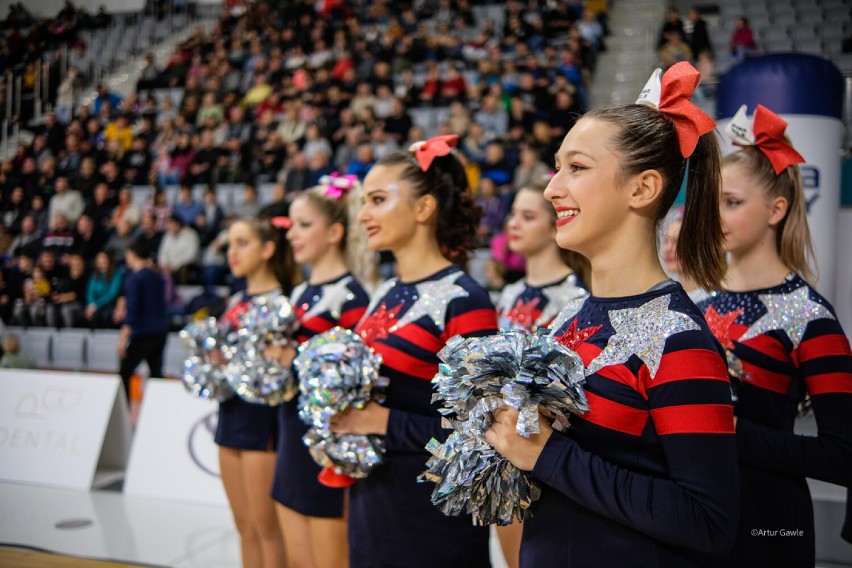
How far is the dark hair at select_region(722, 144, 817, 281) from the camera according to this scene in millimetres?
1715

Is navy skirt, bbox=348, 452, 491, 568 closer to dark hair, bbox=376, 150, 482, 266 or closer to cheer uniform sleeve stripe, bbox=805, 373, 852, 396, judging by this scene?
dark hair, bbox=376, 150, 482, 266

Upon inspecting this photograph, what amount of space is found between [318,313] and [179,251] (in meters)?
6.28

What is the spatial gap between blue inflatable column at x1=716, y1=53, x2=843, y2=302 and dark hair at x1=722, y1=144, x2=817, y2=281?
1.47m

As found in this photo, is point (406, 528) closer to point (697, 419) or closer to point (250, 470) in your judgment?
point (697, 419)

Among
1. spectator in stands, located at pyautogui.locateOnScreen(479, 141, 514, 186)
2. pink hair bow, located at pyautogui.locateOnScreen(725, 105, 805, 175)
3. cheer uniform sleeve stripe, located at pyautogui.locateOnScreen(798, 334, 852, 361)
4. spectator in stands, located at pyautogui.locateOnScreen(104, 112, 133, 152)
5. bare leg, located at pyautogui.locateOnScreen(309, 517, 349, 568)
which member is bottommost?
bare leg, located at pyautogui.locateOnScreen(309, 517, 349, 568)

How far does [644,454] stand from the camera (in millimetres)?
Result: 1087

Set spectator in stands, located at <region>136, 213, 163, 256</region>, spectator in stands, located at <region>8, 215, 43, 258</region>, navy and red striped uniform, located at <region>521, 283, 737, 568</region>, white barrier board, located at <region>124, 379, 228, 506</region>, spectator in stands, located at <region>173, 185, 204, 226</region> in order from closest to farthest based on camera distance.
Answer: navy and red striped uniform, located at <region>521, 283, 737, 568</region> < white barrier board, located at <region>124, 379, 228, 506</region> < spectator in stands, located at <region>136, 213, 163, 256</region> < spectator in stands, located at <region>8, 215, 43, 258</region> < spectator in stands, located at <region>173, 185, 204, 226</region>

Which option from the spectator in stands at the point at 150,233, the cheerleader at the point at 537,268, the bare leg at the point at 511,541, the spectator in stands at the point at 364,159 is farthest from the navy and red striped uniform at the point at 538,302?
the spectator in stands at the point at 150,233

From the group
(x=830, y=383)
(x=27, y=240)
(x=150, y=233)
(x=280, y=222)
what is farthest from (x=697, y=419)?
(x=27, y=240)

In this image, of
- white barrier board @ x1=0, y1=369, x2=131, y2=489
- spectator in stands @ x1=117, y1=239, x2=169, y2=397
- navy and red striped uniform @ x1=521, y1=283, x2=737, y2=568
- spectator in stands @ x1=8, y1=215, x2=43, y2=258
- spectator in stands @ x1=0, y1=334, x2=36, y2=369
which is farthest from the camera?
spectator in stands @ x1=8, y1=215, x2=43, y2=258

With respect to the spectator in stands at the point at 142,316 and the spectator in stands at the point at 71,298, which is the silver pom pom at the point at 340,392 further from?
the spectator in stands at the point at 71,298

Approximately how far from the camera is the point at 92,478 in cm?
442

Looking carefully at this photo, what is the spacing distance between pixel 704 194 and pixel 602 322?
0.91 ft

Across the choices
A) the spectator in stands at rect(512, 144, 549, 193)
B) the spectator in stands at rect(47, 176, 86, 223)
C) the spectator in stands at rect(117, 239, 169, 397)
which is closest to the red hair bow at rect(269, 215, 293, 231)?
the spectator in stands at rect(117, 239, 169, 397)
